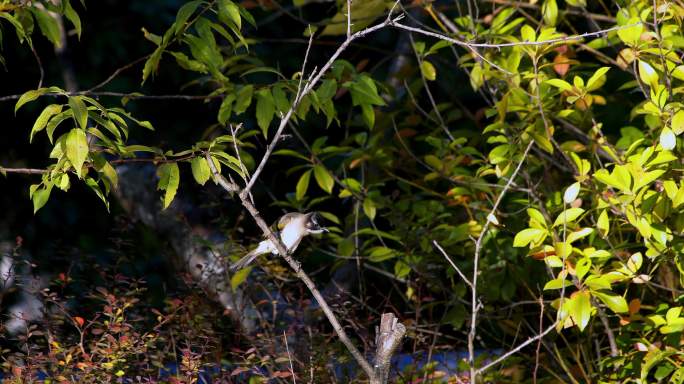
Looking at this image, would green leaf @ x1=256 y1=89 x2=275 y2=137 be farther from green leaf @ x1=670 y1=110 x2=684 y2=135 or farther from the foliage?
green leaf @ x1=670 y1=110 x2=684 y2=135

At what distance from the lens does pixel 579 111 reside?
3840mm

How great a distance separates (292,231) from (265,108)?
68cm

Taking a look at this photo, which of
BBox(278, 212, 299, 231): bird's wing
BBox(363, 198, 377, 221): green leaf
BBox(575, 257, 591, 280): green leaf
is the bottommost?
BBox(363, 198, 377, 221): green leaf

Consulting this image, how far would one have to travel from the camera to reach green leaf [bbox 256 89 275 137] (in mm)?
2930

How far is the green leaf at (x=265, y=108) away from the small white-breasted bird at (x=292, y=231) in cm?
60

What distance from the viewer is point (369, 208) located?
3.79 metres

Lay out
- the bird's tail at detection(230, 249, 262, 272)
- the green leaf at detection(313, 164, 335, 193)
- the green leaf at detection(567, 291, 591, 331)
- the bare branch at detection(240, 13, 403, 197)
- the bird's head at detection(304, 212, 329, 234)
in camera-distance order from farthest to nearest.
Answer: the green leaf at detection(313, 164, 335, 193) → the bird's tail at detection(230, 249, 262, 272) → the bird's head at detection(304, 212, 329, 234) → the green leaf at detection(567, 291, 591, 331) → the bare branch at detection(240, 13, 403, 197)

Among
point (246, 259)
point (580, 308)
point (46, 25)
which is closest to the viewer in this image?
point (580, 308)

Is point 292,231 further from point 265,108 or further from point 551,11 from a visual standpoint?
point 551,11

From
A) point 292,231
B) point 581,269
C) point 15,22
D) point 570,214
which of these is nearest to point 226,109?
point 292,231

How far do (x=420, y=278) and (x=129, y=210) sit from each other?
1.72 m

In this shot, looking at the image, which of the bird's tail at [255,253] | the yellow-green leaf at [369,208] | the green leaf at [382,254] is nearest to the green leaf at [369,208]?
the yellow-green leaf at [369,208]

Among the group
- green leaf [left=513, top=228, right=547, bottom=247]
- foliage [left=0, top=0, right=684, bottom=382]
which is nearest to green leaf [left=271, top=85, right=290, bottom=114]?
foliage [left=0, top=0, right=684, bottom=382]

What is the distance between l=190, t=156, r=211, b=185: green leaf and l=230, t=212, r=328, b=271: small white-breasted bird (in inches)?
39.6
